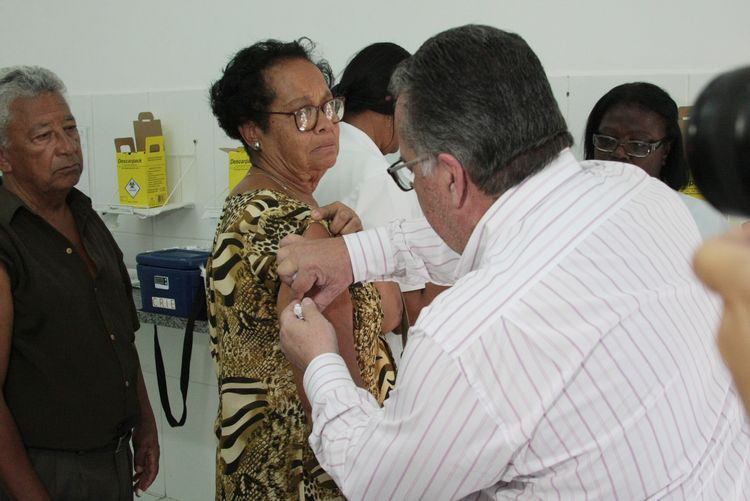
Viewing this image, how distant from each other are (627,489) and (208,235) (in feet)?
8.25

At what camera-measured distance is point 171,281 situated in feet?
8.79

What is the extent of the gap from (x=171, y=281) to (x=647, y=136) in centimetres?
176

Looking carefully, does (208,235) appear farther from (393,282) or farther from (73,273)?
(393,282)

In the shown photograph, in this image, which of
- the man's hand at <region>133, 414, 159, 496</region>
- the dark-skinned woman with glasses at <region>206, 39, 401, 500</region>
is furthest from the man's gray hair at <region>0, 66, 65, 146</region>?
the man's hand at <region>133, 414, 159, 496</region>

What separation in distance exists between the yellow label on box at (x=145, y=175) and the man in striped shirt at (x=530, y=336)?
2266 millimetres

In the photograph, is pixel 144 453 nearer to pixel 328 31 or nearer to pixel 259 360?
pixel 259 360

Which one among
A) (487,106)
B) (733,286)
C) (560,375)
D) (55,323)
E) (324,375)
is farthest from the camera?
(55,323)

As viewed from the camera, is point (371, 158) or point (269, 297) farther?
point (371, 158)

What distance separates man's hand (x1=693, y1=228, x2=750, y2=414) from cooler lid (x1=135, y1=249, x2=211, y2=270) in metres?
2.53

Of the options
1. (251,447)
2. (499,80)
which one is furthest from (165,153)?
(499,80)

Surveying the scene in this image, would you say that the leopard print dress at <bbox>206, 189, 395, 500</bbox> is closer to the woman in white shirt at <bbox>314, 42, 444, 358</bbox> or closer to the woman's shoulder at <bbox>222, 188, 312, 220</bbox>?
the woman's shoulder at <bbox>222, 188, 312, 220</bbox>

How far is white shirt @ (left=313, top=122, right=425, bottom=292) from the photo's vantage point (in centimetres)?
175

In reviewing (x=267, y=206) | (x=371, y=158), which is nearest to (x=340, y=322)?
(x=267, y=206)

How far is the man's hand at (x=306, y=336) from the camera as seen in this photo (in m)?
1.06
